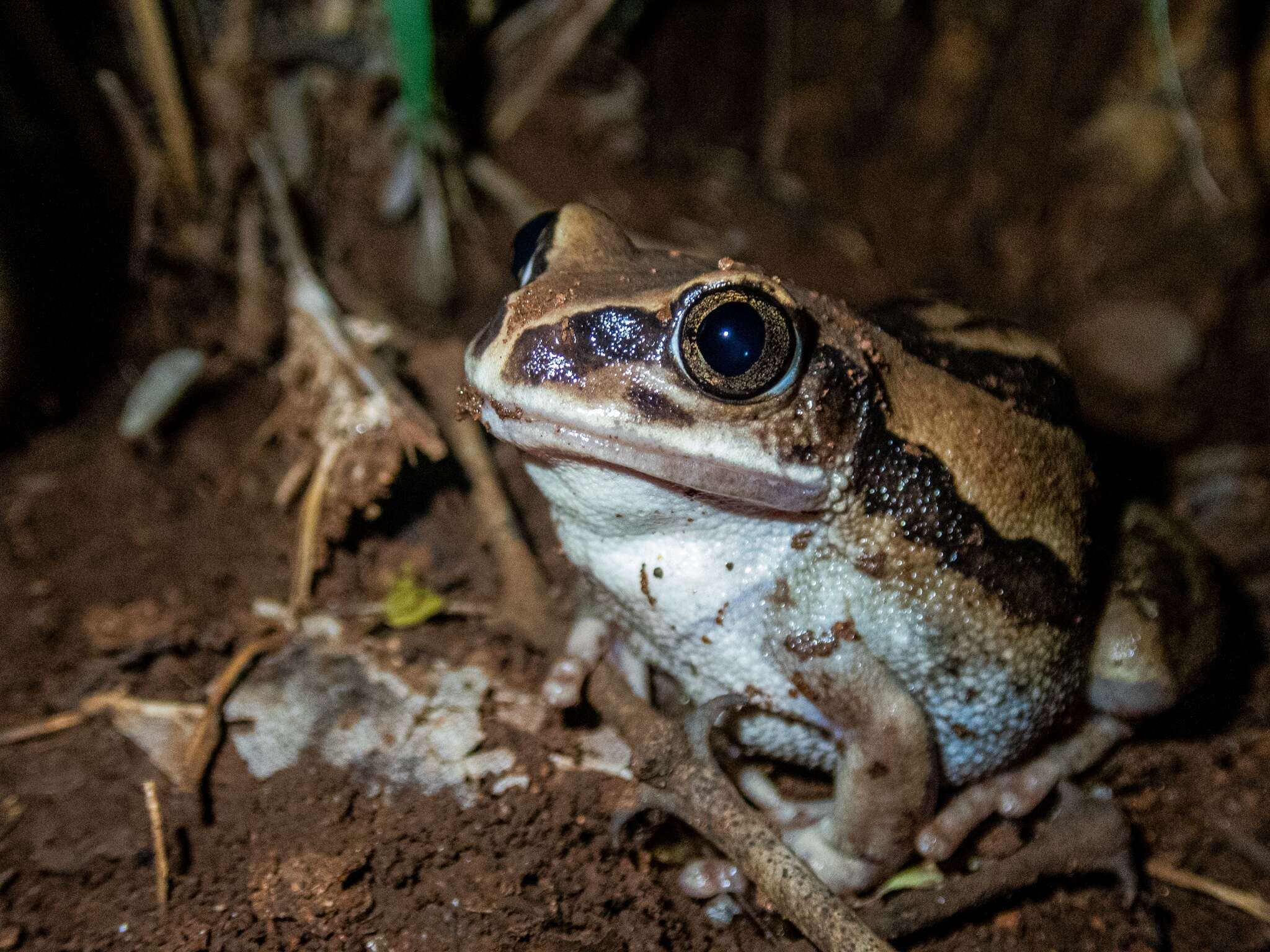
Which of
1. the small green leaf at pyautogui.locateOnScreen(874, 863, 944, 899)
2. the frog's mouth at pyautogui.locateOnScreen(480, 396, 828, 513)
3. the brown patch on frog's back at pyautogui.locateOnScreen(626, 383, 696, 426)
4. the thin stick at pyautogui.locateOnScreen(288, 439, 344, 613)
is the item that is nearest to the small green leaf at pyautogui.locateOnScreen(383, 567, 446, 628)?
the thin stick at pyautogui.locateOnScreen(288, 439, 344, 613)

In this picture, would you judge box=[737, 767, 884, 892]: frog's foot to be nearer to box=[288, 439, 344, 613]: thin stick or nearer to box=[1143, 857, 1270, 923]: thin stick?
box=[1143, 857, 1270, 923]: thin stick

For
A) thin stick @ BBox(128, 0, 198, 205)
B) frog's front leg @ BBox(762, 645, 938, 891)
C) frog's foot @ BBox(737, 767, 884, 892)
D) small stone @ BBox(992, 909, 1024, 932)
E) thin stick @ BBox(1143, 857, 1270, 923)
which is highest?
thin stick @ BBox(128, 0, 198, 205)

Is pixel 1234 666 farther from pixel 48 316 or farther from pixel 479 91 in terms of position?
pixel 48 316

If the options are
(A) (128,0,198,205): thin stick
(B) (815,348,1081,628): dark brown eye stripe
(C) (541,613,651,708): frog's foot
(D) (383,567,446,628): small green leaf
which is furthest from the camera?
(A) (128,0,198,205): thin stick

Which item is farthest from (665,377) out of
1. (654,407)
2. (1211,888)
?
(1211,888)

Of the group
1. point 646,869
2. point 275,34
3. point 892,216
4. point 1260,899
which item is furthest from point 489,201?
point 1260,899

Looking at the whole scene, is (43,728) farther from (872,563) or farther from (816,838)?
(872,563)
